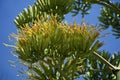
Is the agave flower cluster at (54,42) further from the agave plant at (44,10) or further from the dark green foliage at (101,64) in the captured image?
the dark green foliage at (101,64)

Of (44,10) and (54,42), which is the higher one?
(44,10)

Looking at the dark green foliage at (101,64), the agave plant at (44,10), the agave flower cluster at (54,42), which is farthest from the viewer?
the dark green foliage at (101,64)

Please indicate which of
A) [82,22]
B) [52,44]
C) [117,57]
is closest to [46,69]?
[52,44]

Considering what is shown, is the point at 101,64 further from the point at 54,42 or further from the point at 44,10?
the point at 54,42

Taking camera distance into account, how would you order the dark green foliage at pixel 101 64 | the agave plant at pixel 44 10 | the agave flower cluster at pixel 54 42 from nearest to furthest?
the agave flower cluster at pixel 54 42, the agave plant at pixel 44 10, the dark green foliage at pixel 101 64

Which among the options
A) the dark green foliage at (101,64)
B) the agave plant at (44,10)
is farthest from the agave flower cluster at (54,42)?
the dark green foliage at (101,64)

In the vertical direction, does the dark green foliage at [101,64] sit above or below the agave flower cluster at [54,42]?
below

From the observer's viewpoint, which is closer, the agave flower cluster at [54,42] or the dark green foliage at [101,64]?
the agave flower cluster at [54,42]

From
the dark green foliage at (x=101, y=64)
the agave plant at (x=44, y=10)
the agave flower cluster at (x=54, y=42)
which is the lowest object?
the dark green foliage at (x=101, y=64)

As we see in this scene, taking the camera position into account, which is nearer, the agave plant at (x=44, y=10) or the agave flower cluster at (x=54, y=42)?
the agave flower cluster at (x=54, y=42)

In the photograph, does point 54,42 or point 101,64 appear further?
point 101,64

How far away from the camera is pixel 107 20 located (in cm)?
802

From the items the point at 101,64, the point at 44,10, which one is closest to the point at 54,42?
the point at 44,10

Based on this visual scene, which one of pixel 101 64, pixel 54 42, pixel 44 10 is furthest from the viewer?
pixel 101 64
